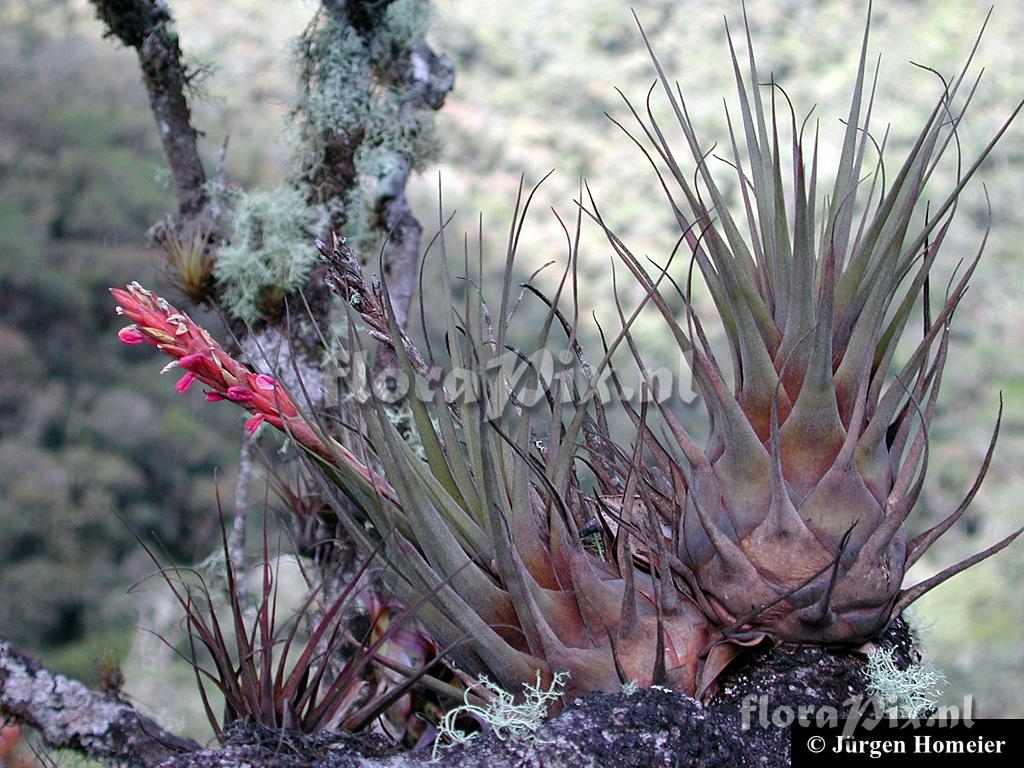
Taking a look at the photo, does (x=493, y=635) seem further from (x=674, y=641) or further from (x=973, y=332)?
(x=973, y=332)

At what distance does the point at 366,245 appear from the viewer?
4.85 feet

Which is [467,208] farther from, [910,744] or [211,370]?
[910,744]

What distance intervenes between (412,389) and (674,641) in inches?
13.0

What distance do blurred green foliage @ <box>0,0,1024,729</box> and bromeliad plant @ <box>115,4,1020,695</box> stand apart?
4.39m

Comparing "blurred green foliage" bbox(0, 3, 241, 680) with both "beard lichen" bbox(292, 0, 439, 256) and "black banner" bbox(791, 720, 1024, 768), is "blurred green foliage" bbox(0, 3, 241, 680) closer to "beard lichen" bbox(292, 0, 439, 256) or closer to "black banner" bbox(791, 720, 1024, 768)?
"beard lichen" bbox(292, 0, 439, 256)

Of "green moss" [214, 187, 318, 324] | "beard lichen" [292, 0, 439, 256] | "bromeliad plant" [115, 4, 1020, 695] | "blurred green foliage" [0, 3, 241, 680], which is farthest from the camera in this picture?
"blurred green foliage" [0, 3, 241, 680]

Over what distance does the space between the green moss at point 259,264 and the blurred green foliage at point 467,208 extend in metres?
3.87

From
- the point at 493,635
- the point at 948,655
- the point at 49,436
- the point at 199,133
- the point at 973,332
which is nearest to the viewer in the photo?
the point at 493,635

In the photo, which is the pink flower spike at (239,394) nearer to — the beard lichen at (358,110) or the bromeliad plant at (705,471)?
the bromeliad plant at (705,471)

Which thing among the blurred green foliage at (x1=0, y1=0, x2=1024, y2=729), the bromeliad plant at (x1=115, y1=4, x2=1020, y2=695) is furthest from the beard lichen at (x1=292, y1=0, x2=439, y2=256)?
the blurred green foliage at (x1=0, y1=0, x2=1024, y2=729)

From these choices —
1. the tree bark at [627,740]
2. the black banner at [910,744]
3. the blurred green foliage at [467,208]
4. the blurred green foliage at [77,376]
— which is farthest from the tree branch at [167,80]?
the blurred green foliage at [467,208]

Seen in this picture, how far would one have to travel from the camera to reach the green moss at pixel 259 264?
4.18 feet

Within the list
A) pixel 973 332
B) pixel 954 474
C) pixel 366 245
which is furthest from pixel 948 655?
pixel 366 245

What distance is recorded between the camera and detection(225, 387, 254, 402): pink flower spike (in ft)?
2.64
